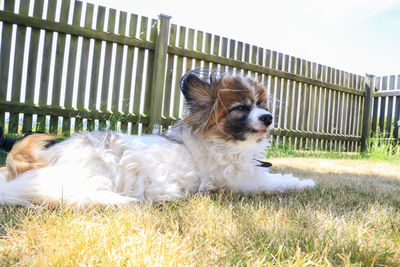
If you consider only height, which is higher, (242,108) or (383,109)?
(383,109)

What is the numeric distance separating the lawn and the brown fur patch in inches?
9.7

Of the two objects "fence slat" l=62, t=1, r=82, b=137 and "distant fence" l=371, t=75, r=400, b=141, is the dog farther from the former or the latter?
"distant fence" l=371, t=75, r=400, b=141

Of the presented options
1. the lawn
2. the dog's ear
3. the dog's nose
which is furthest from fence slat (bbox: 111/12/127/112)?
the lawn

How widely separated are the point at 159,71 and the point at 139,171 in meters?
3.84

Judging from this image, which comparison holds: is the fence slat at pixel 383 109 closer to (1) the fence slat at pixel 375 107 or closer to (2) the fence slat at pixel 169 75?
(1) the fence slat at pixel 375 107

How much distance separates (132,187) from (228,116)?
0.81 m

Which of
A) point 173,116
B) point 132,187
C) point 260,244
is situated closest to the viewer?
point 260,244

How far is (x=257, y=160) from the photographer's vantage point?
8.22 feet

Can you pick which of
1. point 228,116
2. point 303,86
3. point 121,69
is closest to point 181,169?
point 228,116

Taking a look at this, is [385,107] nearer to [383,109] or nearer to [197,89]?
[383,109]

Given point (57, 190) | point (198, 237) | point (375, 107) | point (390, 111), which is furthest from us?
point (375, 107)

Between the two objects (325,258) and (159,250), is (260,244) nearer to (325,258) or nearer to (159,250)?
(325,258)

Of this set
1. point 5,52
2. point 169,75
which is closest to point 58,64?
point 5,52

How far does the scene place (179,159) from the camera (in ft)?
7.27
